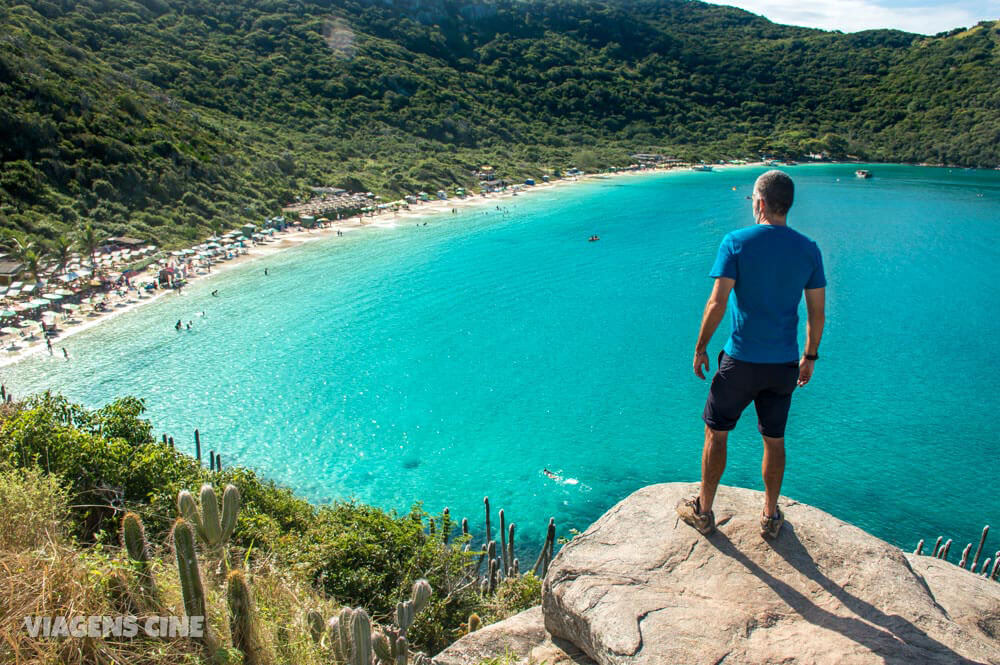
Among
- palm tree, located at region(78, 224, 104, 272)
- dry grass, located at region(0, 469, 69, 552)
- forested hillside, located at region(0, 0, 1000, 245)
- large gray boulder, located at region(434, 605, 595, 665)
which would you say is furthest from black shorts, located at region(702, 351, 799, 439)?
forested hillside, located at region(0, 0, 1000, 245)

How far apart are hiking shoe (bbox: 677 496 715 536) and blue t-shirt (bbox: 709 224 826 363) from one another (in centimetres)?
153

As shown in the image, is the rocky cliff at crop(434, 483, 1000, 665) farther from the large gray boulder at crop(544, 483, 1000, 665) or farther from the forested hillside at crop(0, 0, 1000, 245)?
the forested hillside at crop(0, 0, 1000, 245)

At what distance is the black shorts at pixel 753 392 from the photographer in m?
4.83

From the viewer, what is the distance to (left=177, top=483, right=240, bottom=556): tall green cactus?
6.33 m

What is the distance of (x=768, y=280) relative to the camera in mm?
4680

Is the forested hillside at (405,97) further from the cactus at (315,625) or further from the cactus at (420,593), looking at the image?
the cactus at (315,625)

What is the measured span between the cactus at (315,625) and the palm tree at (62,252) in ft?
129

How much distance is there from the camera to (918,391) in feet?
88.9

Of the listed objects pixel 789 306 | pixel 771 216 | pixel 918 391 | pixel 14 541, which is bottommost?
pixel 918 391

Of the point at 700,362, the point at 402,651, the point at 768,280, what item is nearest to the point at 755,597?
the point at 700,362

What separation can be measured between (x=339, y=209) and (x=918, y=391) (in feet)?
176

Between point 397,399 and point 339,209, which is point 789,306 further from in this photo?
point 339,209

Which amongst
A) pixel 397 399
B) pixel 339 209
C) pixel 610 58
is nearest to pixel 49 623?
pixel 397 399

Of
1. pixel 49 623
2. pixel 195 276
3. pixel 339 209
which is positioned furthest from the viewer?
pixel 339 209
